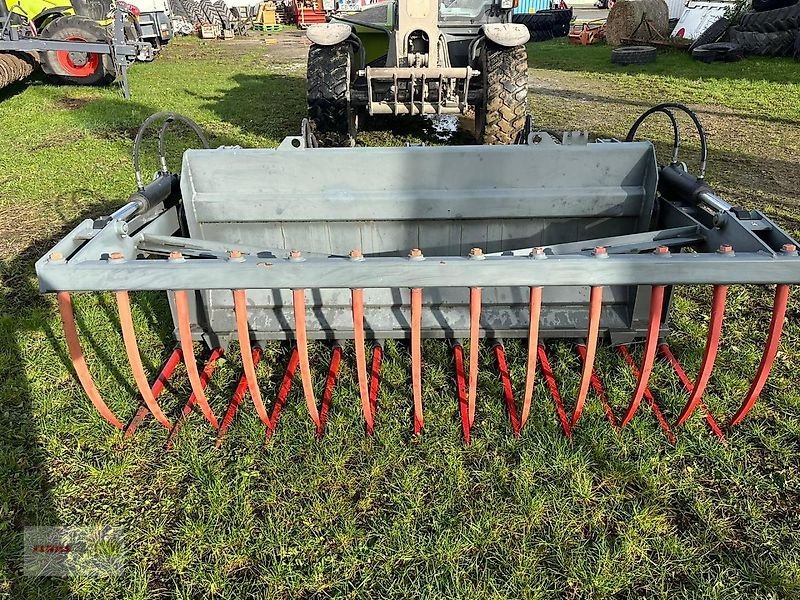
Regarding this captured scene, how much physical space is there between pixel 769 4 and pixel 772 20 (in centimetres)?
108

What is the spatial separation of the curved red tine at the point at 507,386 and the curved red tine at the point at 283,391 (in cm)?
97

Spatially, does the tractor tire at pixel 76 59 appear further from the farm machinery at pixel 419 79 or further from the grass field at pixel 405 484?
the grass field at pixel 405 484

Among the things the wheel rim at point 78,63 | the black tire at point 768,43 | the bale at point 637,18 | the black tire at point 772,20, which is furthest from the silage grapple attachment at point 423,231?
the bale at point 637,18

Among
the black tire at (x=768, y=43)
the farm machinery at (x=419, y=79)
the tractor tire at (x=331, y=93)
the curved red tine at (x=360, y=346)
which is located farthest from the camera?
the black tire at (x=768, y=43)

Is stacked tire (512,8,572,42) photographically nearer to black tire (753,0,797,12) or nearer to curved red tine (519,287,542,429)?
black tire (753,0,797,12)

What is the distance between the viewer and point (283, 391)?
2.89 meters

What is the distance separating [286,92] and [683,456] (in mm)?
9459

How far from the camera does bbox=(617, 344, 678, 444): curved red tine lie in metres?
2.63

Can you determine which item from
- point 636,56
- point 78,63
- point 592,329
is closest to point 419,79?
point 592,329

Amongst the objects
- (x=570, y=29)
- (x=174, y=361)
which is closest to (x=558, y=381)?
(x=174, y=361)

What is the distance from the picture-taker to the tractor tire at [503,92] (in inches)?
217

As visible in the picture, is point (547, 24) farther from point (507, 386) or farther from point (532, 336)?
point (532, 336)

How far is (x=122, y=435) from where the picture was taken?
2.70 metres

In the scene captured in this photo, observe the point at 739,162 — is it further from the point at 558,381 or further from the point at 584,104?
the point at 558,381
